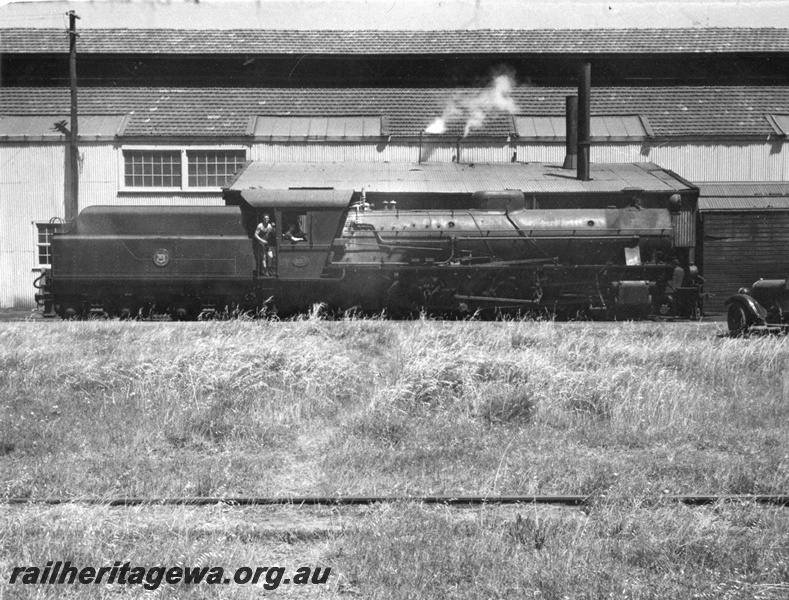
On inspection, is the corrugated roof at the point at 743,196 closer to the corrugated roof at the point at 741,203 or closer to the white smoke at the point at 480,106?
the corrugated roof at the point at 741,203

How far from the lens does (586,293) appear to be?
1645 centimetres

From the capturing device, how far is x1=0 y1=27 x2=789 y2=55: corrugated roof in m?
25.0

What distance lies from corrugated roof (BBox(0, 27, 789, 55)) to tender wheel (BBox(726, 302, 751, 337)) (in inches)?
554

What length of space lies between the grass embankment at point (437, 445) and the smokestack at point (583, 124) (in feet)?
26.4

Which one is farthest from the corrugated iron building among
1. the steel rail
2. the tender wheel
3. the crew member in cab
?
the steel rail

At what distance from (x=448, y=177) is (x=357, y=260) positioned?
14.8 feet

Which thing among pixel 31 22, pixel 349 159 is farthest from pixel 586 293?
pixel 31 22

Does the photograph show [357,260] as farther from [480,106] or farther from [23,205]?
[23,205]

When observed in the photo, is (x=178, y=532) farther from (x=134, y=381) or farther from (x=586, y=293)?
(x=586, y=293)

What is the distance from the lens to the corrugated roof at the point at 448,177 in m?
17.8

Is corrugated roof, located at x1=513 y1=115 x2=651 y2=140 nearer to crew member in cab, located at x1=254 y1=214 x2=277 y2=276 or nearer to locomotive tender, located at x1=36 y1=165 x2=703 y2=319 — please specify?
locomotive tender, located at x1=36 y1=165 x2=703 y2=319

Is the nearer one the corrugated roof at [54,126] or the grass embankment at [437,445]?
the grass embankment at [437,445]

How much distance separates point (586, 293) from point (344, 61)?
12837mm

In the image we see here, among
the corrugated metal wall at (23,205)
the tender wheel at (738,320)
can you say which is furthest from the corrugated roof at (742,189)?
the corrugated metal wall at (23,205)
